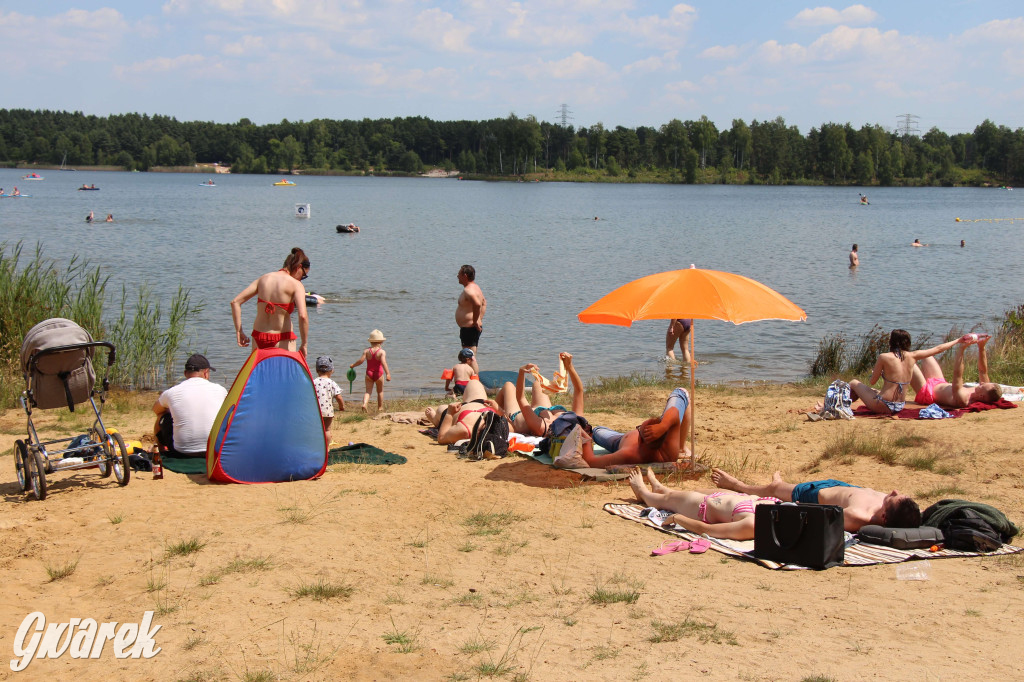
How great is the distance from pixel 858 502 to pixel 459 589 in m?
2.93

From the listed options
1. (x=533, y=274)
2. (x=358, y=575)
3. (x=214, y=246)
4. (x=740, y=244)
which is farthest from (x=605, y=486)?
(x=740, y=244)

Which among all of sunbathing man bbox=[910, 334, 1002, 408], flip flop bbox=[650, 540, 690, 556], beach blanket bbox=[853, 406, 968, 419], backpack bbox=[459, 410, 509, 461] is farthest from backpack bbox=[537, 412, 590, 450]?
sunbathing man bbox=[910, 334, 1002, 408]

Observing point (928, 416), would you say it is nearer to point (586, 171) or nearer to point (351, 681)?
point (351, 681)

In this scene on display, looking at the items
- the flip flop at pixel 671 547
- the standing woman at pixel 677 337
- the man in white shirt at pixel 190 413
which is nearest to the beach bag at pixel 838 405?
the flip flop at pixel 671 547

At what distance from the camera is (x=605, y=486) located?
7.15 metres

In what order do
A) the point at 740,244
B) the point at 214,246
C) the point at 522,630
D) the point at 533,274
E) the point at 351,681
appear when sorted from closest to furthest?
the point at 351,681, the point at 522,630, the point at 533,274, the point at 214,246, the point at 740,244

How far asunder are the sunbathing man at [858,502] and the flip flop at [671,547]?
987 millimetres

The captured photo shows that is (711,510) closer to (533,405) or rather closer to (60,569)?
(533,405)

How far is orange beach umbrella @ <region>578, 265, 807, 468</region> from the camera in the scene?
21.7 feet

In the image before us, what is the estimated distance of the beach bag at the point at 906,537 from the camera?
556 centimetres

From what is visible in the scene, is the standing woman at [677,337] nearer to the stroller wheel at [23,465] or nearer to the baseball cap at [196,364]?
the baseball cap at [196,364]

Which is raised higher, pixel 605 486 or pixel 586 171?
pixel 586 171

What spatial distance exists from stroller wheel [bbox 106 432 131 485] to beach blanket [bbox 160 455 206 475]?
603mm

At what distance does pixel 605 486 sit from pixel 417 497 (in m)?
1.63
